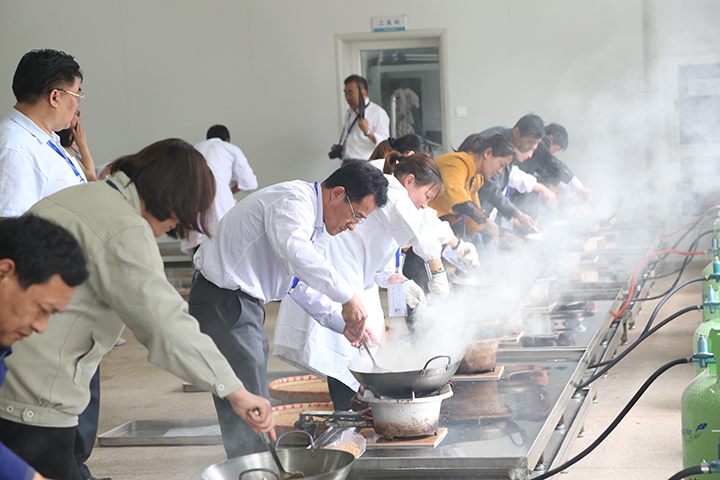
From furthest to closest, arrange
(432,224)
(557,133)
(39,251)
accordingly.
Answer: (557,133)
(432,224)
(39,251)

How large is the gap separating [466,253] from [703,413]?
2188 millimetres

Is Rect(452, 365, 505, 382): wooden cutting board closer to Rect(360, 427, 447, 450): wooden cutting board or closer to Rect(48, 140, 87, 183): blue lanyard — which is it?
Rect(360, 427, 447, 450): wooden cutting board

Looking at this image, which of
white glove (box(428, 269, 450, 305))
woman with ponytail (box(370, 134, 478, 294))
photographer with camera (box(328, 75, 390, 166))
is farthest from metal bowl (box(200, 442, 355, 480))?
photographer with camera (box(328, 75, 390, 166))

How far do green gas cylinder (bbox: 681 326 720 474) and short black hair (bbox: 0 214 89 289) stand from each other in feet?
4.74

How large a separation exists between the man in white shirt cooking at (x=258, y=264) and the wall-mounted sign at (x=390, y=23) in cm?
614

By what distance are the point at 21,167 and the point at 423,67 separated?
639 centimetres

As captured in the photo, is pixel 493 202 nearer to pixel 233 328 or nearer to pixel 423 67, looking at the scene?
pixel 233 328

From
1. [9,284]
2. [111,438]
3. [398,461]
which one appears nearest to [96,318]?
[9,284]

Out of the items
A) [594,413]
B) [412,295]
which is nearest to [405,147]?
[412,295]

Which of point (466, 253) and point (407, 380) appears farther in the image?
point (466, 253)

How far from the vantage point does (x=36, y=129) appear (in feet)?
8.13

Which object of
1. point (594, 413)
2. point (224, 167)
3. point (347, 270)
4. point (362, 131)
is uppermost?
point (362, 131)

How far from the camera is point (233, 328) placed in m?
2.32

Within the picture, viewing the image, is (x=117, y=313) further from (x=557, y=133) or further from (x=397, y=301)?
(x=557, y=133)
